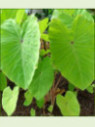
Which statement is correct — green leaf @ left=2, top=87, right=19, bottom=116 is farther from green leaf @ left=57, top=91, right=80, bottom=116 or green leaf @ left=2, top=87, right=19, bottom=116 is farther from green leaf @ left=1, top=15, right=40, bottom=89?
green leaf @ left=57, top=91, right=80, bottom=116

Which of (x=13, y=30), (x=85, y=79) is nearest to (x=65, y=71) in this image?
(x=85, y=79)

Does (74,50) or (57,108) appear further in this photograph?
(57,108)

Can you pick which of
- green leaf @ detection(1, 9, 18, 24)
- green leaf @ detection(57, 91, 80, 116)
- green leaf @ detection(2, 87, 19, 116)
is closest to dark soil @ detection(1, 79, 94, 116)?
green leaf @ detection(57, 91, 80, 116)

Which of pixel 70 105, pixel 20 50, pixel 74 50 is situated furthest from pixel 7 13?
pixel 70 105

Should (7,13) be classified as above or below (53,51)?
above

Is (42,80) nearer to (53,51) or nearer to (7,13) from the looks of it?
(53,51)

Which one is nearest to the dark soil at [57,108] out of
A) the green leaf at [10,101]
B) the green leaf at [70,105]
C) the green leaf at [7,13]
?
the green leaf at [70,105]

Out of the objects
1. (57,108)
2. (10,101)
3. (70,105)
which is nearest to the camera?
(10,101)
